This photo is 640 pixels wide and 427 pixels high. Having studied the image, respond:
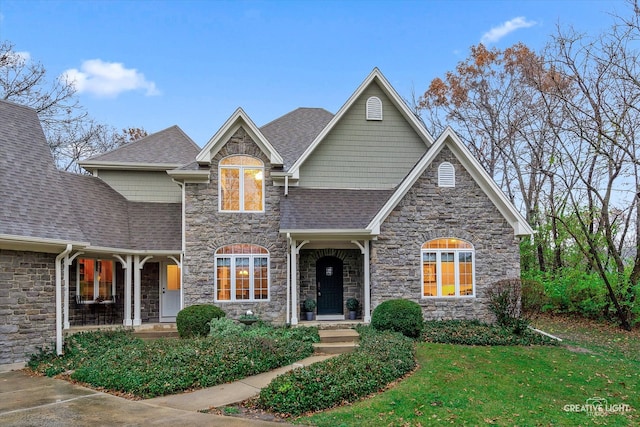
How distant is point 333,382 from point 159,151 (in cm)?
1302

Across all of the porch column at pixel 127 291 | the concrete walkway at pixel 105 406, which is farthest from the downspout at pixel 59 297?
the porch column at pixel 127 291

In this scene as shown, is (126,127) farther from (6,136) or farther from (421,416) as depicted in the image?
(421,416)

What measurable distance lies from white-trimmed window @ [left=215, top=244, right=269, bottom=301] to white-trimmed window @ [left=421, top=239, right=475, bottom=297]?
489cm

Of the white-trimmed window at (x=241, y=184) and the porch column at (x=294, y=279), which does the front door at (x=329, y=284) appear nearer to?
the porch column at (x=294, y=279)

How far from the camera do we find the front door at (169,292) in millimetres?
16250

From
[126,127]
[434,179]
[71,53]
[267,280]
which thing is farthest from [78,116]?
[434,179]

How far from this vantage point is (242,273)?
48.6ft

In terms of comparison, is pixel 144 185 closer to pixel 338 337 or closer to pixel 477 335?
pixel 338 337

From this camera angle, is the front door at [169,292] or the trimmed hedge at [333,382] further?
the front door at [169,292]

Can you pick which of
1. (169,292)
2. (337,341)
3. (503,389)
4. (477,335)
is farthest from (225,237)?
(503,389)

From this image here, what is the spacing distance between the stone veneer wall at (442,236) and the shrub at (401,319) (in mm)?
1229

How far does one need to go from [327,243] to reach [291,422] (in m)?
8.66

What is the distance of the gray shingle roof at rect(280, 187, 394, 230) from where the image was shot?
14211mm

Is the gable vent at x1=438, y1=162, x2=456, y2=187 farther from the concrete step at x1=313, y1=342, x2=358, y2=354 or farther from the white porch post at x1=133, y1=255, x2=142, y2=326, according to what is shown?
the white porch post at x1=133, y1=255, x2=142, y2=326
